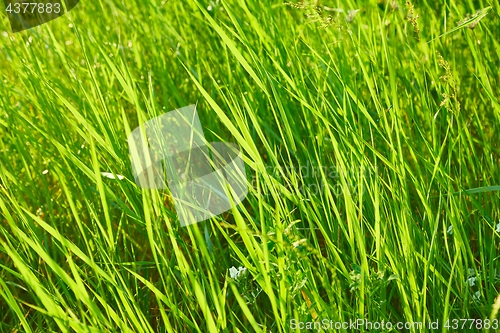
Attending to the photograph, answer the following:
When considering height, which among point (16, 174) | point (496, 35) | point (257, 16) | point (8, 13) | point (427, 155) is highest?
point (8, 13)

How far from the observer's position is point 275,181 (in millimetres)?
1057

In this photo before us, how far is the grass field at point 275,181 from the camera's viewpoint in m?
0.99

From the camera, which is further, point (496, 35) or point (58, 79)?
point (58, 79)

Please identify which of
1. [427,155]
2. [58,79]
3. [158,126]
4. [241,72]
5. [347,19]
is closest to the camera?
[158,126]

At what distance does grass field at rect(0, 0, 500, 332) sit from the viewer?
3.24 ft

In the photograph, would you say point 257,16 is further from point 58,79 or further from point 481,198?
point 481,198

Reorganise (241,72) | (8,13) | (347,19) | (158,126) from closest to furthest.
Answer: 1. (158,126)
2. (347,19)
3. (241,72)
4. (8,13)

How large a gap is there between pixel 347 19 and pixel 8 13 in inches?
56.1

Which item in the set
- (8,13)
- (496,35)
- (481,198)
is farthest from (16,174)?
(496,35)

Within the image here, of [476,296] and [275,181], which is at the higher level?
[275,181]

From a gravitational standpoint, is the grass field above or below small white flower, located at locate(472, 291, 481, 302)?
above

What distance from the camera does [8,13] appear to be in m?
2.08

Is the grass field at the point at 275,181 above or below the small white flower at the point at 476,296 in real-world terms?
above

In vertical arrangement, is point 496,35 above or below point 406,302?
above
